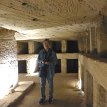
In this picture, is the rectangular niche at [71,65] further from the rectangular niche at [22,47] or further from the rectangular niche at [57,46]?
the rectangular niche at [22,47]

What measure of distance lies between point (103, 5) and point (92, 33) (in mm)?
1625

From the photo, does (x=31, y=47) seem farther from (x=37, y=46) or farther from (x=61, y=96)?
(x=61, y=96)

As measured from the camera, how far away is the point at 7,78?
5.21m

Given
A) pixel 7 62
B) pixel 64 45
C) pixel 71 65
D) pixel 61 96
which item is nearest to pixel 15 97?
pixel 7 62

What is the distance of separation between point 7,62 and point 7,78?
0.37m

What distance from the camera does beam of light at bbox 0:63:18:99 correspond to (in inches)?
193

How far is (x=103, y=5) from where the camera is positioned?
2457mm

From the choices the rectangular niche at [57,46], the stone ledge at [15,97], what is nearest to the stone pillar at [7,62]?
the stone ledge at [15,97]

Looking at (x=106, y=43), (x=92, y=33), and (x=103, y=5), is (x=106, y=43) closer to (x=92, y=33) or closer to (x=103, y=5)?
(x=103, y=5)

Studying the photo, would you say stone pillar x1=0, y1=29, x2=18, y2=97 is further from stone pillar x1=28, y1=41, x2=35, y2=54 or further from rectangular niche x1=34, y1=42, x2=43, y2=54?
rectangular niche x1=34, y1=42, x2=43, y2=54

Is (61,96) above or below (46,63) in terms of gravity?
below

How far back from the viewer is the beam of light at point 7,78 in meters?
4.91

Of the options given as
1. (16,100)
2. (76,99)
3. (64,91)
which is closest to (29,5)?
(16,100)

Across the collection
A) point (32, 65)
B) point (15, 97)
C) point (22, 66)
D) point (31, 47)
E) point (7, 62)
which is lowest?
point (15, 97)
